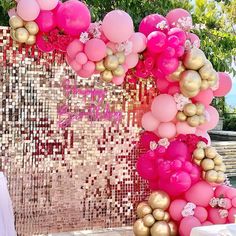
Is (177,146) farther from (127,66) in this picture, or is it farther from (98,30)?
(98,30)

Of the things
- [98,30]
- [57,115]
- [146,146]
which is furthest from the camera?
[146,146]

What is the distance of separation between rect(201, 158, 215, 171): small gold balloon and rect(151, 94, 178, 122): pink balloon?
16.8 inches

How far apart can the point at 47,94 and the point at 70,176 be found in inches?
27.9

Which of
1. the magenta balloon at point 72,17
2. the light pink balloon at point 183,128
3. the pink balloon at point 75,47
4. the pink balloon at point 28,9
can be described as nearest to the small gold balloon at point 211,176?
the light pink balloon at point 183,128

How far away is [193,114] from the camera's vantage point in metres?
3.70

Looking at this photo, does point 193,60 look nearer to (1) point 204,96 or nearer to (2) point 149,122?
(1) point 204,96

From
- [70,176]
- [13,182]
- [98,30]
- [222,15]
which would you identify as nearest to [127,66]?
[98,30]

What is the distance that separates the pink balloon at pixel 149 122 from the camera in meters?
3.84

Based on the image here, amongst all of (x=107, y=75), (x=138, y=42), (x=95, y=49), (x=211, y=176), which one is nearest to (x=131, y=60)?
(x=138, y=42)

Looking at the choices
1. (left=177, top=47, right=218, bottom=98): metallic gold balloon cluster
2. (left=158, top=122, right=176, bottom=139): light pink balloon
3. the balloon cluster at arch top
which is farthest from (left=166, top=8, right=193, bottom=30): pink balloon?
(left=158, top=122, right=176, bottom=139): light pink balloon

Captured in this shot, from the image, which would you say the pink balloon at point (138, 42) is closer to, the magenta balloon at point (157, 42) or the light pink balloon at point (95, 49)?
the magenta balloon at point (157, 42)

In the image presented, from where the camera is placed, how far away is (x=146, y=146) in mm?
4043

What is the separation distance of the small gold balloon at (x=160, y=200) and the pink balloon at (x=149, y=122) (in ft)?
1.83

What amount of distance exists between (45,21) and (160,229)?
177 centimetres
